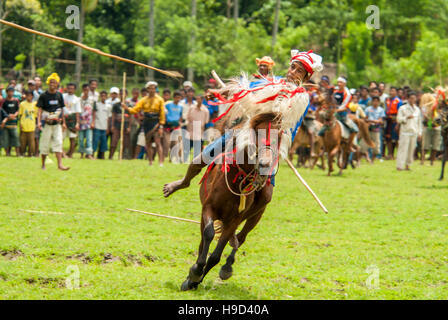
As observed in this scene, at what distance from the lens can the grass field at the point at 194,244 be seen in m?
6.81

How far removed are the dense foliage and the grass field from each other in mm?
19890

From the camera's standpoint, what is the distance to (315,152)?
820 inches

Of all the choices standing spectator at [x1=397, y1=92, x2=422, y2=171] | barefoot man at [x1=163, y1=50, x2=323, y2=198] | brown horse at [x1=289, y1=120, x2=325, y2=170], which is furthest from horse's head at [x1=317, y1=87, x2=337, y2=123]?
barefoot man at [x1=163, y1=50, x2=323, y2=198]

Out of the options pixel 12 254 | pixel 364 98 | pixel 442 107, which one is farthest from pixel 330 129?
pixel 12 254

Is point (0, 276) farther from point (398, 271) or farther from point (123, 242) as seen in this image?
point (398, 271)

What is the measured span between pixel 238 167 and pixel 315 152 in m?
14.8

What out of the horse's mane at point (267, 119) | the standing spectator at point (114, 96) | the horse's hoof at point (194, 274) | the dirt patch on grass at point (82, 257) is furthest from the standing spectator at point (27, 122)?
the horse's mane at point (267, 119)

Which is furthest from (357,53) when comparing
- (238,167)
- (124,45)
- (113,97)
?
(238,167)

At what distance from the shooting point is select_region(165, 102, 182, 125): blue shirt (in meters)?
19.6

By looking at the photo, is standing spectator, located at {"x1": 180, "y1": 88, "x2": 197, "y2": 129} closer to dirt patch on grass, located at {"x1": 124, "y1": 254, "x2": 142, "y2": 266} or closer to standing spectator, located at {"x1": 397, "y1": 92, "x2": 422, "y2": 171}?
standing spectator, located at {"x1": 397, "y1": 92, "x2": 422, "y2": 171}

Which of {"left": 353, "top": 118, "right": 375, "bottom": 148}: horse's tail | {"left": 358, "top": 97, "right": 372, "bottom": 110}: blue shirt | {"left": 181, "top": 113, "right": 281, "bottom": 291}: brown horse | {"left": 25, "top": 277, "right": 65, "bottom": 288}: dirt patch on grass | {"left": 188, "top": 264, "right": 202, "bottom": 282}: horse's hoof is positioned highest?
{"left": 358, "top": 97, "right": 372, "bottom": 110}: blue shirt

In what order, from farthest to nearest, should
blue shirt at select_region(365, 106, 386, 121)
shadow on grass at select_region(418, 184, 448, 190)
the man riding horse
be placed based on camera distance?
1. blue shirt at select_region(365, 106, 386, 121)
2. the man riding horse
3. shadow on grass at select_region(418, 184, 448, 190)

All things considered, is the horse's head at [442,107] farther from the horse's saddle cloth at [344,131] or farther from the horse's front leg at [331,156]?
the horse's front leg at [331,156]

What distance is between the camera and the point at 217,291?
22.0ft
